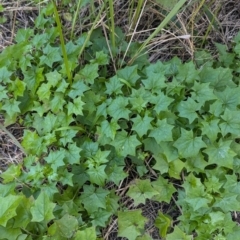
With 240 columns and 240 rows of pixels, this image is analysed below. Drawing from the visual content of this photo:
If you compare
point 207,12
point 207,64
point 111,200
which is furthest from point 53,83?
point 207,12

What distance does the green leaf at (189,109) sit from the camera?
5.09 ft

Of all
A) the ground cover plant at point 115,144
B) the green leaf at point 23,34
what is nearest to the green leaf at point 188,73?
the ground cover plant at point 115,144

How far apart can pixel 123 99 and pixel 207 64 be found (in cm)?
45

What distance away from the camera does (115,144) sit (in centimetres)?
155

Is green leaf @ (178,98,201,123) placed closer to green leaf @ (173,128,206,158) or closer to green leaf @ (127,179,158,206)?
green leaf @ (173,128,206,158)

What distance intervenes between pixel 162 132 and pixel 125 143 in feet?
0.51

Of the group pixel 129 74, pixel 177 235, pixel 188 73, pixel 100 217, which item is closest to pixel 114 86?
pixel 129 74

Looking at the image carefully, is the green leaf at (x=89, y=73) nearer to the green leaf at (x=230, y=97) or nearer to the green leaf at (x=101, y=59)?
the green leaf at (x=101, y=59)

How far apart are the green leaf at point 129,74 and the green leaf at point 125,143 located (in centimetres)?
23

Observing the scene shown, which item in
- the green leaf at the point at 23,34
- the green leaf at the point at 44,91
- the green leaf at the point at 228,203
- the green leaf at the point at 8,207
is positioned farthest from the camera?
the green leaf at the point at 23,34

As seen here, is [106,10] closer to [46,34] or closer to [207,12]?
[46,34]

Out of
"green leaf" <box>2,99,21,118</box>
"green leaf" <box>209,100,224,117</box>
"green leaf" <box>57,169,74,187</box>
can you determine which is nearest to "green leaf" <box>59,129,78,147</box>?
"green leaf" <box>57,169,74,187</box>

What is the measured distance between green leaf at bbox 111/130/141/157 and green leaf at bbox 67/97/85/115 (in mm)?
184

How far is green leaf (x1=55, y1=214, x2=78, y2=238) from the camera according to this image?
4.83 ft
